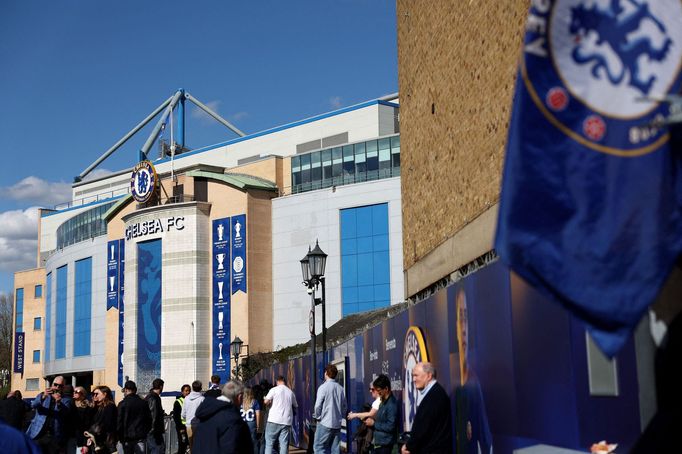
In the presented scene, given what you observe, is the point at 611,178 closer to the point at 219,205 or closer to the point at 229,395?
the point at 229,395

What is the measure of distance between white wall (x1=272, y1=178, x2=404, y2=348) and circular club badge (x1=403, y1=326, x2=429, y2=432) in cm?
4951

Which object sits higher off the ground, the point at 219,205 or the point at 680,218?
the point at 219,205

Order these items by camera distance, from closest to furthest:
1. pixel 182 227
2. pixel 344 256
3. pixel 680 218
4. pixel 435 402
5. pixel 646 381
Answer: pixel 680 218, pixel 646 381, pixel 435 402, pixel 344 256, pixel 182 227

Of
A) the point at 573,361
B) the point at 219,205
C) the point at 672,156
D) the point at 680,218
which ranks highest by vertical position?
the point at 219,205

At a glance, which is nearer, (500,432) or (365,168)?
(500,432)

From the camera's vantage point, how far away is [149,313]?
71625mm

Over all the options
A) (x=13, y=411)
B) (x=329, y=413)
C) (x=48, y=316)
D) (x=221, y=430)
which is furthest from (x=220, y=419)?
(x=48, y=316)

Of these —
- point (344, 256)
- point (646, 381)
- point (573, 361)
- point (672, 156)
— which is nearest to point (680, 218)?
point (672, 156)

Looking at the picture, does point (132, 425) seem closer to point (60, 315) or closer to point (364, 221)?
point (364, 221)

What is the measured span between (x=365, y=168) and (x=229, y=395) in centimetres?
Result: 5900

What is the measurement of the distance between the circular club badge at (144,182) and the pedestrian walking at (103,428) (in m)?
58.3

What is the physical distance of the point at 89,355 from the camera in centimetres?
8275

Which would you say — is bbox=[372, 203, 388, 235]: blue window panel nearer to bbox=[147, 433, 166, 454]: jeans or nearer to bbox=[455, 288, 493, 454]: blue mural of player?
bbox=[147, 433, 166, 454]: jeans

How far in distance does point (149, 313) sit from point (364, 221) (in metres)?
17.9
